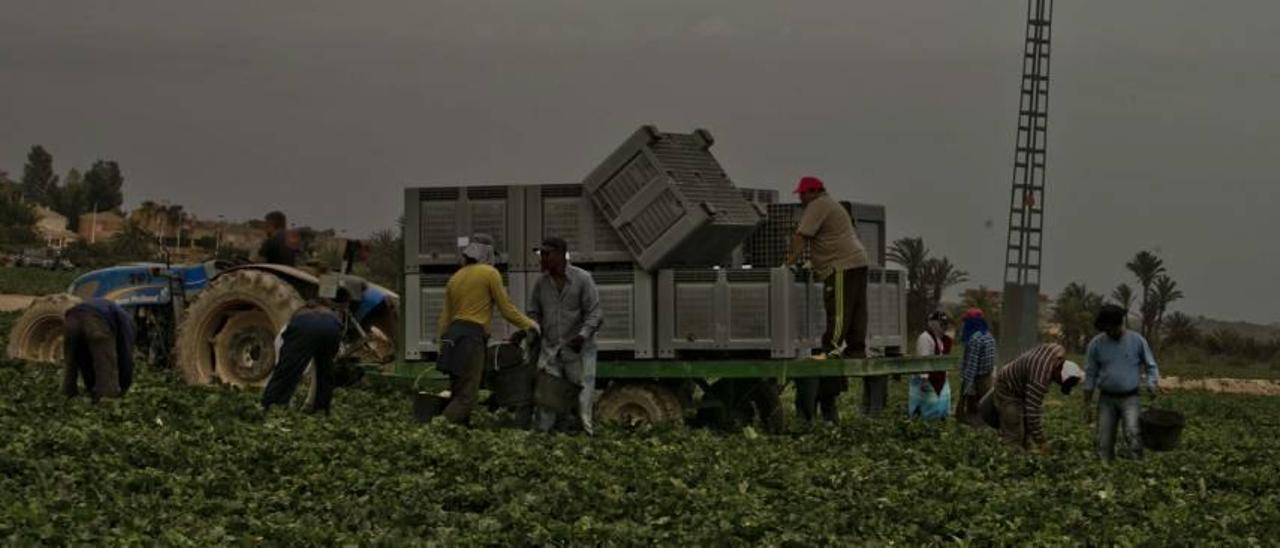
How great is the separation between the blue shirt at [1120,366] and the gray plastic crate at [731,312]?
8.25 ft

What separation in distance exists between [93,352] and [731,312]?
18.1 ft

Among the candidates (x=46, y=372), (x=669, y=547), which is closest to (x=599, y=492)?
(x=669, y=547)

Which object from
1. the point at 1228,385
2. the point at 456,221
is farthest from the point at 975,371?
the point at 1228,385

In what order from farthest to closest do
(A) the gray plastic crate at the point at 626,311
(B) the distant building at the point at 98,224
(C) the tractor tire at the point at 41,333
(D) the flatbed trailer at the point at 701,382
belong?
(B) the distant building at the point at 98,224, (C) the tractor tire at the point at 41,333, (A) the gray plastic crate at the point at 626,311, (D) the flatbed trailer at the point at 701,382

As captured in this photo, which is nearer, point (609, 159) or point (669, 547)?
point (669, 547)

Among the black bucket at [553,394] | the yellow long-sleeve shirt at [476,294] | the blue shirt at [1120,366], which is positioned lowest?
the black bucket at [553,394]

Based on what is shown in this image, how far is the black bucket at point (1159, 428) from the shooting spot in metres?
17.6

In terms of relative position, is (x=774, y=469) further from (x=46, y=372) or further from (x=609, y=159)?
(x=46, y=372)

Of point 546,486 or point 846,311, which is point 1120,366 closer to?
point 846,311

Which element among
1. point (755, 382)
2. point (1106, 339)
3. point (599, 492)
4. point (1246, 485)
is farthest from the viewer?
point (755, 382)

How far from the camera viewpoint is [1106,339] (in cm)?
1661

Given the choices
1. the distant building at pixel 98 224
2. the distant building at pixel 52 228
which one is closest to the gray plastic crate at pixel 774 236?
the distant building at pixel 52 228

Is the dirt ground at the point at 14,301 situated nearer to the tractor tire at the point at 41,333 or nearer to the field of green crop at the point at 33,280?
the field of green crop at the point at 33,280

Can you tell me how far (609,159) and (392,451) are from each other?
4514mm
